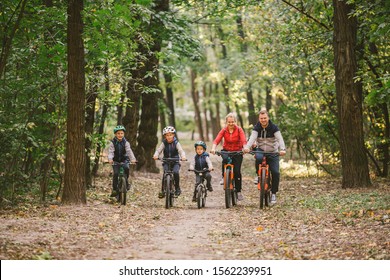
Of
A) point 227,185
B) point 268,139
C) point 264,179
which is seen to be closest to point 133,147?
point 227,185

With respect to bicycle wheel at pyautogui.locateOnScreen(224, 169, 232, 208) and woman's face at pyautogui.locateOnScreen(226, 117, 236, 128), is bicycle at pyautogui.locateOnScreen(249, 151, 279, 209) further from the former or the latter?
woman's face at pyautogui.locateOnScreen(226, 117, 236, 128)

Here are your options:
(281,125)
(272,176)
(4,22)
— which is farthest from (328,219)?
(281,125)

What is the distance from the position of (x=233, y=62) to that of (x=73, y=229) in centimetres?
2941

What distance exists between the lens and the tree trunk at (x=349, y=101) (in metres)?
15.4

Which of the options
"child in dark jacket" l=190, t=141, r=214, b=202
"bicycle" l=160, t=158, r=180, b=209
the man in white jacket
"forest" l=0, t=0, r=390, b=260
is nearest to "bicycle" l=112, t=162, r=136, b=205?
"forest" l=0, t=0, r=390, b=260

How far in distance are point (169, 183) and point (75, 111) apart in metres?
2.87

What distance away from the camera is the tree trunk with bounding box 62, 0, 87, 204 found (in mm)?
12555

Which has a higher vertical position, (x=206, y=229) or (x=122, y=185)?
(x=122, y=185)

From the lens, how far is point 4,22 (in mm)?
12086

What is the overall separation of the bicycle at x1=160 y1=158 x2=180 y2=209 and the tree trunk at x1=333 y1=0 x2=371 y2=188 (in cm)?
492

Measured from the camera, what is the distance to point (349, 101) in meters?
15.5

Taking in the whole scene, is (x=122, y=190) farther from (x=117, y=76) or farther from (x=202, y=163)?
(x=117, y=76)

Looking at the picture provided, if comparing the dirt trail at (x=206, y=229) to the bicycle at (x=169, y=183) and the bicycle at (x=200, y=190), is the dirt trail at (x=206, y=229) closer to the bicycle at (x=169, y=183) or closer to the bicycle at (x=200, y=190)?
the bicycle at (x=200, y=190)

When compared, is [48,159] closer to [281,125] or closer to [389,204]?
[389,204]
